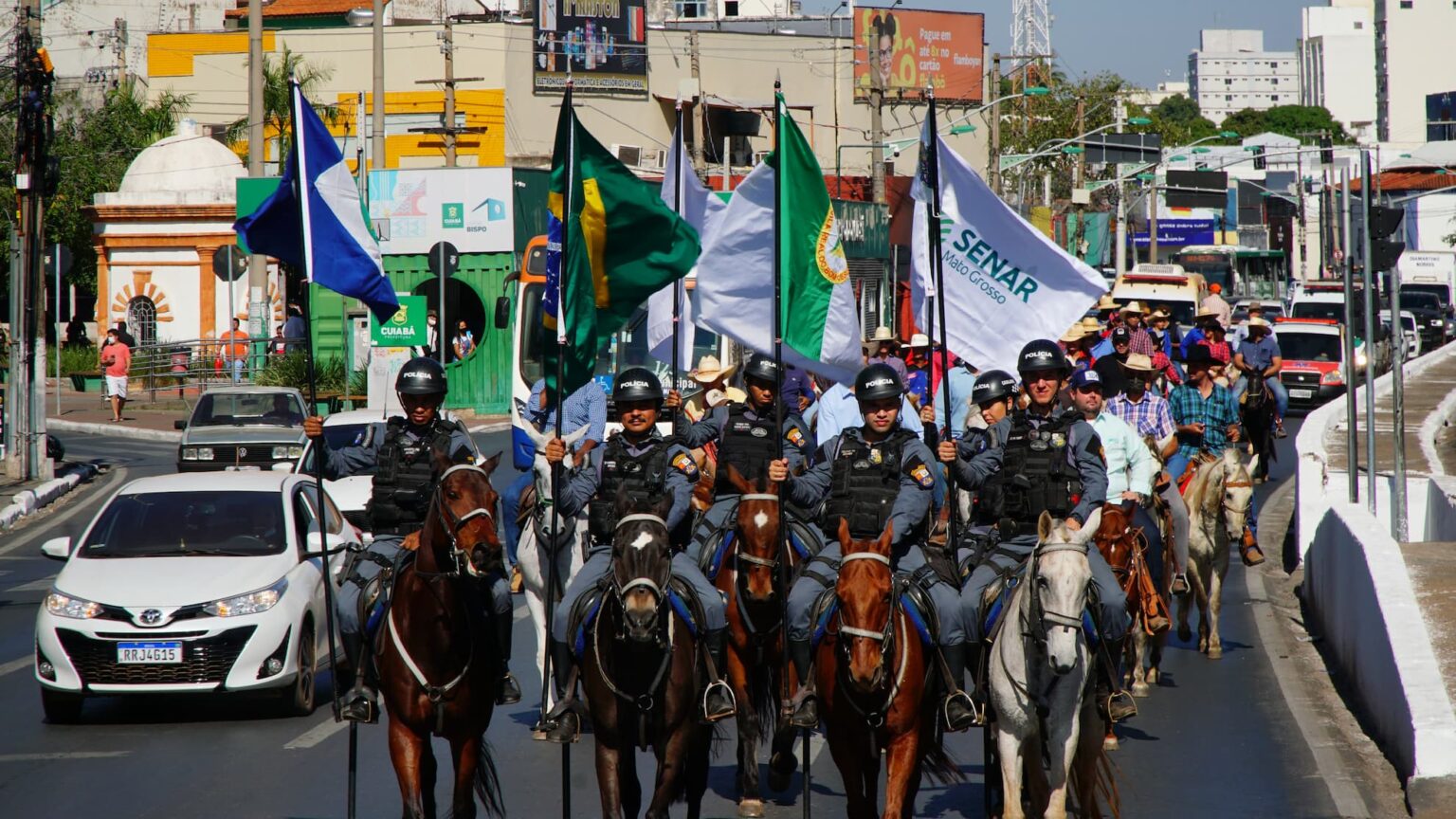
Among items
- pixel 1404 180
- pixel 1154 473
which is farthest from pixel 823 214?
pixel 1404 180

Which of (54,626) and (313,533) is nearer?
(54,626)

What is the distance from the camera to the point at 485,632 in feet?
28.2

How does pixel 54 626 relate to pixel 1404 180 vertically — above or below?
below

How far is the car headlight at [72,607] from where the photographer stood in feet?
37.9

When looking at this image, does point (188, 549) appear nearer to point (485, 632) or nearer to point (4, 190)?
point (485, 632)

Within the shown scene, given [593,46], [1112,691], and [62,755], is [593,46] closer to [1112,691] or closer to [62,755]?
[62,755]

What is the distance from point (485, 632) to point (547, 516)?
7.06 feet

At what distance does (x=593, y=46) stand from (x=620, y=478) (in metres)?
59.1

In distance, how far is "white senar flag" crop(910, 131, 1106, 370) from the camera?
11.9 m

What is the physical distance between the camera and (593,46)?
66.5 m

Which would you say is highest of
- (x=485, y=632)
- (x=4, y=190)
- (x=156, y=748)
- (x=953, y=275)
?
(x=4, y=190)

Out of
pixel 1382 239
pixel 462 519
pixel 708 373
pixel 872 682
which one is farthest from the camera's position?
pixel 1382 239

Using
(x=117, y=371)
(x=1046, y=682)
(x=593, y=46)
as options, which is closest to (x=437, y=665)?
(x=1046, y=682)

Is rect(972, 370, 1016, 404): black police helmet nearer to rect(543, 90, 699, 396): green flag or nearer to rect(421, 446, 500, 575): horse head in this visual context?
rect(543, 90, 699, 396): green flag
